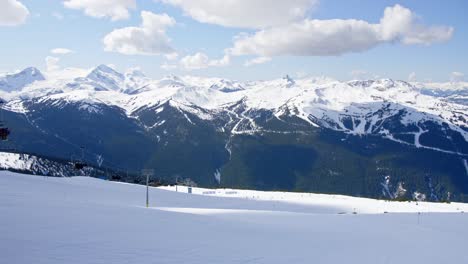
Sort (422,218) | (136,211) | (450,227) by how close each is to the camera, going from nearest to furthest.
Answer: (136,211) < (450,227) < (422,218)

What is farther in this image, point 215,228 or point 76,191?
point 76,191

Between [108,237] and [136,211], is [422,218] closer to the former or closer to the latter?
[136,211]

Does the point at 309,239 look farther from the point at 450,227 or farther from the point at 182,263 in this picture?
the point at 450,227

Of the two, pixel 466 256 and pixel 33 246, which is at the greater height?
pixel 33 246

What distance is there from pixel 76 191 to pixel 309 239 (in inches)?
1607

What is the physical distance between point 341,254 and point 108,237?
12791mm

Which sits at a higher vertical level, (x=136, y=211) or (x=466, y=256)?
(x=136, y=211)

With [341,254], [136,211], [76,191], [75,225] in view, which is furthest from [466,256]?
[76,191]

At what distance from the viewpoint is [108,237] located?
72.0 feet

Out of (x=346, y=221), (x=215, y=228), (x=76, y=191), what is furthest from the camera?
(x=76, y=191)

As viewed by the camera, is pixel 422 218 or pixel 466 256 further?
pixel 422 218

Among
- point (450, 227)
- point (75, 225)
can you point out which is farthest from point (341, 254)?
point (450, 227)

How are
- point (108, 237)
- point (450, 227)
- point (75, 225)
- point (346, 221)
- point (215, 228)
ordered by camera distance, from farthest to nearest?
point (450, 227) < point (346, 221) < point (215, 228) < point (75, 225) < point (108, 237)

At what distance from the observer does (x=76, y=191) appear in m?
59.9
